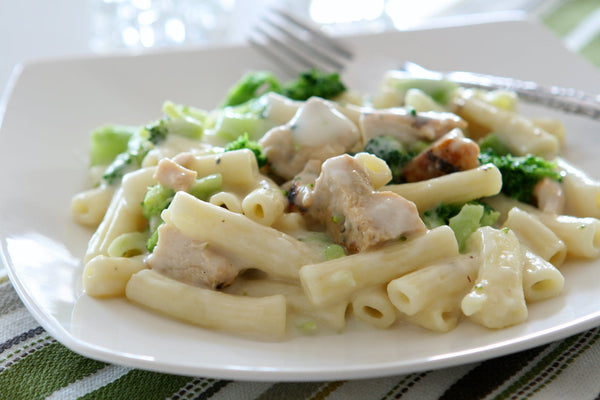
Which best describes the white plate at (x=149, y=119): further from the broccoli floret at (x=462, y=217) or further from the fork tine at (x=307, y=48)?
the broccoli floret at (x=462, y=217)

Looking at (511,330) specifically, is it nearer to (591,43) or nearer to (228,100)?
(228,100)

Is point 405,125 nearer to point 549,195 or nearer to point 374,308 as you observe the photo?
point 549,195

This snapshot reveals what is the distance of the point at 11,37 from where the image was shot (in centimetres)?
543

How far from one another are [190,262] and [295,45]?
6.92 feet

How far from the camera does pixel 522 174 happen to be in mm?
2650

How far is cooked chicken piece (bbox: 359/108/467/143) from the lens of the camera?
105 inches

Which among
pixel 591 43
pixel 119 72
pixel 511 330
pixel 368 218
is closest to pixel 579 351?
pixel 511 330

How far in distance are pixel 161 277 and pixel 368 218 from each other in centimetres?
66

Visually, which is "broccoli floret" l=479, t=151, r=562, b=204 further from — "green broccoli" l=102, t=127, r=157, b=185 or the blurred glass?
the blurred glass

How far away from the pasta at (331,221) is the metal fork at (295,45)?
1005 millimetres

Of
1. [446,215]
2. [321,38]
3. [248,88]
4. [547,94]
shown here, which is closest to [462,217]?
[446,215]

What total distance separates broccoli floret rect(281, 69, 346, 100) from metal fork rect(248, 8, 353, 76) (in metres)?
0.47

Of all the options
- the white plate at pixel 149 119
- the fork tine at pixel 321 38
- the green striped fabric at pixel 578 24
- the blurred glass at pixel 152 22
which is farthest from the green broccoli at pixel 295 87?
the green striped fabric at pixel 578 24

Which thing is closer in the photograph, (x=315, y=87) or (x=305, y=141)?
(x=305, y=141)
